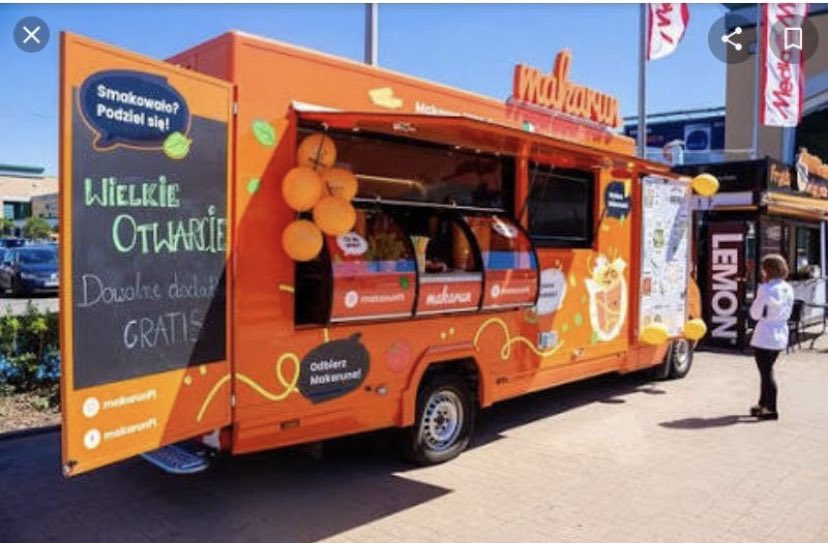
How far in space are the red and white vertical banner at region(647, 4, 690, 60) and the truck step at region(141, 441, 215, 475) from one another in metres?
12.9

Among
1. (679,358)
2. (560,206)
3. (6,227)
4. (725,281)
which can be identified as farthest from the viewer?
(6,227)

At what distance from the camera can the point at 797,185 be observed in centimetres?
1354

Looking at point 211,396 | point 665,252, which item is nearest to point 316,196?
point 211,396

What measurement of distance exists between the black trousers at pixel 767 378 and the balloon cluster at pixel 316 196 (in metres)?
4.69

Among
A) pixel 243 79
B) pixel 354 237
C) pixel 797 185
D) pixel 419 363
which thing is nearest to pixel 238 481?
pixel 419 363

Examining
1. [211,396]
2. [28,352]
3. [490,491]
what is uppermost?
[211,396]

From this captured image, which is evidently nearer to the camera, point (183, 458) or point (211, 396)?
point (211, 396)

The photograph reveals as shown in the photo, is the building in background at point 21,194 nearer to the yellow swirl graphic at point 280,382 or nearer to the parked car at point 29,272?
the parked car at point 29,272

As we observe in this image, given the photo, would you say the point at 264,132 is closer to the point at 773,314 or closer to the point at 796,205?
the point at 773,314

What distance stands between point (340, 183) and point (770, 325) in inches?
188

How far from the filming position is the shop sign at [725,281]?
11.8 m

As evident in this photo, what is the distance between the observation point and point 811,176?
48.4 feet

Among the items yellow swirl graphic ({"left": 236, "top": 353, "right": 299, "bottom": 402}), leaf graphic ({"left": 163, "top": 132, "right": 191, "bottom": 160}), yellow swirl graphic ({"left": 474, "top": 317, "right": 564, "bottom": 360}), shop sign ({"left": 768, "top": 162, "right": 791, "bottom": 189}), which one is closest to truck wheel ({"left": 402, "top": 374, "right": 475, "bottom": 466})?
yellow swirl graphic ({"left": 474, "top": 317, "right": 564, "bottom": 360})

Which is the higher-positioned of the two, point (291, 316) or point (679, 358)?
point (291, 316)
